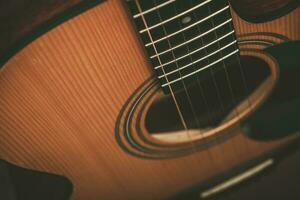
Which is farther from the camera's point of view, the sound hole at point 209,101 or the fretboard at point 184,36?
the sound hole at point 209,101

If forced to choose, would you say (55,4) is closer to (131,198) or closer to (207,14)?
(207,14)

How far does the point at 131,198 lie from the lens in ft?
2.73

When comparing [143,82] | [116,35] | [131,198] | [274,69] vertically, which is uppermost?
[116,35]

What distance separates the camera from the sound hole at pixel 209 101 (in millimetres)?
709

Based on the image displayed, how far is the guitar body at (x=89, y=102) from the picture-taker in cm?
47

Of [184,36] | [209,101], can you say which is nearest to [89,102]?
[184,36]

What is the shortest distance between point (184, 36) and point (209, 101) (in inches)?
10.0

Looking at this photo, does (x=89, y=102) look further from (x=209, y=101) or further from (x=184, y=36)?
(x=209, y=101)

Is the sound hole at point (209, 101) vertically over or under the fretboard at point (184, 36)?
under

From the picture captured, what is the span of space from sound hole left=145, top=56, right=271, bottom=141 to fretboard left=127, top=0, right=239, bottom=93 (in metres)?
0.11

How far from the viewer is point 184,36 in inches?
21.1

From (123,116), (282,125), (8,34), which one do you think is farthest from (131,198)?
(8,34)

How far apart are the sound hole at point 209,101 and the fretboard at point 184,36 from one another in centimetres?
11

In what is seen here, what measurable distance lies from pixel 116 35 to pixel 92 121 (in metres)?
0.19
